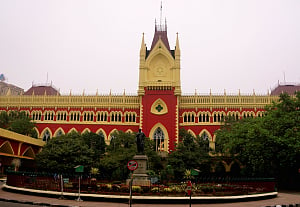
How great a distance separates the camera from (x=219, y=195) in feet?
57.8

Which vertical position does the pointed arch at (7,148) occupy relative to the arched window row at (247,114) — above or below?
below

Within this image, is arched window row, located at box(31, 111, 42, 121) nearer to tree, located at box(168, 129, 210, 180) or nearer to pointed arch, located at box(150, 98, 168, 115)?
pointed arch, located at box(150, 98, 168, 115)

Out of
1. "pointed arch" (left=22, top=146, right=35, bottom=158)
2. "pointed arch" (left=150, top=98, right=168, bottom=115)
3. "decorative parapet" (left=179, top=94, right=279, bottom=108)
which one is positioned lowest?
"pointed arch" (left=22, top=146, right=35, bottom=158)

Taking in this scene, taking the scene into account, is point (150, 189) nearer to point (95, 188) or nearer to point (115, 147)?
point (95, 188)

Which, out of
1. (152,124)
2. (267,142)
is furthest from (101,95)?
(267,142)

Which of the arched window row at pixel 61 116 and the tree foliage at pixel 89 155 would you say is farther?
the arched window row at pixel 61 116

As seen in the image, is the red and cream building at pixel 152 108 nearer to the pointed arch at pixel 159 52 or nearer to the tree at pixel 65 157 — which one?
the pointed arch at pixel 159 52

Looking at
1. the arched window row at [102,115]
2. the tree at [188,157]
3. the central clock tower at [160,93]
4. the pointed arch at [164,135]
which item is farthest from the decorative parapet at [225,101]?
the arched window row at [102,115]

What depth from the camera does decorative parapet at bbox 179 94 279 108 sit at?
46.1 meters

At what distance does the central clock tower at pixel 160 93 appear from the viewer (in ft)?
149

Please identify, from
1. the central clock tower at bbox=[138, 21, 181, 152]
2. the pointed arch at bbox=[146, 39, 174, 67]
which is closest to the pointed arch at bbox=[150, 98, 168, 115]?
the central clock tower at bbox=[138, 21, 181, 152]

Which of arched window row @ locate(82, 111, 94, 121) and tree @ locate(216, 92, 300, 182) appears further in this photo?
arched window row @ locate(82, 111, 94, 121)

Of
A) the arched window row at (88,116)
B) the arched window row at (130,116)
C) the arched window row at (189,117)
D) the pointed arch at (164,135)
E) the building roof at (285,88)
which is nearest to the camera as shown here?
the pointed arch at (164,135)

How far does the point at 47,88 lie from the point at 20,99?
6.44 meters
